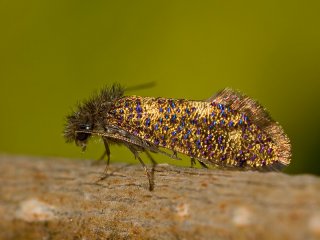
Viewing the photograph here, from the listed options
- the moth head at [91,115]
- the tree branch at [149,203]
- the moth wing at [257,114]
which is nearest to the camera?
the tree branch at [149,203]

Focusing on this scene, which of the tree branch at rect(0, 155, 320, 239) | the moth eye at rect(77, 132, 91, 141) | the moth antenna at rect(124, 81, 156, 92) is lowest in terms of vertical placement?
the tree branch at rect(0, 155, 320, 239)

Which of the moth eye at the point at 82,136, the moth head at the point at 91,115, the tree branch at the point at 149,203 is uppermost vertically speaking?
the moth head at the point at 91,115

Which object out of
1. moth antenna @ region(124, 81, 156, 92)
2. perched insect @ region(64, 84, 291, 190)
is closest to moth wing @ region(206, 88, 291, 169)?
perched insect @ region(64, 84, 291, 190)

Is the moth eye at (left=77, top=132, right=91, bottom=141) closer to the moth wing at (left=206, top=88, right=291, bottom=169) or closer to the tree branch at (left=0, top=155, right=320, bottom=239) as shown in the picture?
the tree branch at (left=0, top=155, right=320, bottom=239)

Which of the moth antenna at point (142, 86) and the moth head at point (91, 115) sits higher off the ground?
the moth antenna at point (142, 86)

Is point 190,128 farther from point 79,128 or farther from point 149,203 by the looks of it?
point 149,203

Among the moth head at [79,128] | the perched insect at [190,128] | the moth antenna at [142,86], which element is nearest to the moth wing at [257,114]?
the perched insect at [190,128]

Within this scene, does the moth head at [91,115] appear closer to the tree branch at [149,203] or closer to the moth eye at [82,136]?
the moth eye at [82,136]

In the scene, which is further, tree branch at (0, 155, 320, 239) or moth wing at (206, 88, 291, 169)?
moth wing at (206, 88, 291, 169)
